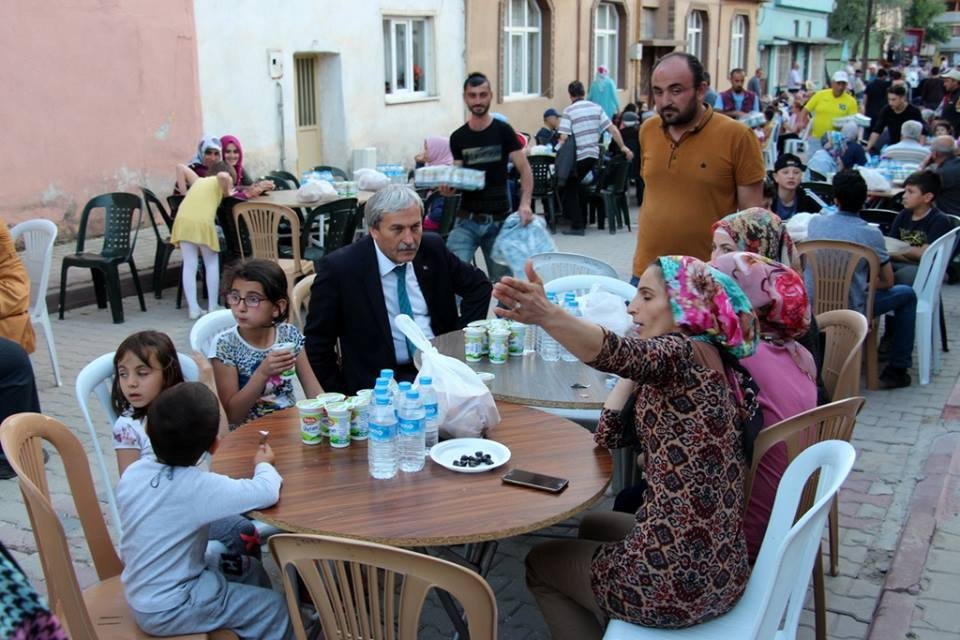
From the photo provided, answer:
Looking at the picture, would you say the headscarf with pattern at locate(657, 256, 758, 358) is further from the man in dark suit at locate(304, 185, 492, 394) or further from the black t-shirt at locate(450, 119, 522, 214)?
the black t-shirt at locate(450, 119, 522, 214)

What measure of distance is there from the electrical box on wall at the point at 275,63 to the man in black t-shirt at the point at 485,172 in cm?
659

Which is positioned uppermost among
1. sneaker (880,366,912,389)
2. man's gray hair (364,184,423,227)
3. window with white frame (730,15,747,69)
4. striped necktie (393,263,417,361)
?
window with white frame (730,15,747,69)

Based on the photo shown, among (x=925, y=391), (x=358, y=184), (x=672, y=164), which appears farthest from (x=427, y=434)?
(x=358, y=184)

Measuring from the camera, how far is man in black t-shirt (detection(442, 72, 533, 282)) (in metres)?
6.51

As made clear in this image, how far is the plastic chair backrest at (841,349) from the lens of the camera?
11.5ft

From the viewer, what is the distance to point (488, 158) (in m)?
6.69

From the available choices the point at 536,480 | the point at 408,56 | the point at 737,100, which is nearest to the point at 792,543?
the point at 536,480

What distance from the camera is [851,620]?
3.34 meters

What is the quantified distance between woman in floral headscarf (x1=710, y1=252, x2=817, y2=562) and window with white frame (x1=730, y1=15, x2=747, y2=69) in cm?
2783

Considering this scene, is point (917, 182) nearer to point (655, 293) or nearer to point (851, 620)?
point (851, 620)

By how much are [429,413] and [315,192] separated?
19.3 feet

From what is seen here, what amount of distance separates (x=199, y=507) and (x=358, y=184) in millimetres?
7113

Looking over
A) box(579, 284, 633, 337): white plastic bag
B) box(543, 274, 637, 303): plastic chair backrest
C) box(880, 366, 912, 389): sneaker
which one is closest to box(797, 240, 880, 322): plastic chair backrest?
box(880, 366, 912, 389): sneaker

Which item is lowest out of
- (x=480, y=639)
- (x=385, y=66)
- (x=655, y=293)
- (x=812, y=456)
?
(x=480, y=639)
